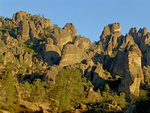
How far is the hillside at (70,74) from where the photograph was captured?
59719 millimetres

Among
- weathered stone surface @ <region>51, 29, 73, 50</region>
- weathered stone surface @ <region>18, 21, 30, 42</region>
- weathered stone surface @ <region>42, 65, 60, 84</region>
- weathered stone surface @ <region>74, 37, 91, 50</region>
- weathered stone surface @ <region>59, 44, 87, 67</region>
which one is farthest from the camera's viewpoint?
weathered stone surface @ <region>18, 21, 30, 42</region>

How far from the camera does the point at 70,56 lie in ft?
473

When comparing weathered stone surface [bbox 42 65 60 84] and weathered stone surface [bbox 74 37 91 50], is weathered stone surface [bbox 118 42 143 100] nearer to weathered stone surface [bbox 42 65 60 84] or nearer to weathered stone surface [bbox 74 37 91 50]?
weathered stone surface [bbox 42 65 60 84]

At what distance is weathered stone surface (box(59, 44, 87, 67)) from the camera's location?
141500mm

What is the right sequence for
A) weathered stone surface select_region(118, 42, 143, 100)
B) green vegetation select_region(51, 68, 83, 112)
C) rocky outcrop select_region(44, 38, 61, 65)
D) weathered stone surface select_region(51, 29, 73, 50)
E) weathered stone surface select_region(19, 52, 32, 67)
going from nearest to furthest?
green vegetation select_region(51, 68, 83, 112) → weathered stone surface select_region(118, 42, 143, 100) → weathered stone surface select_region(19, 52, 32, 67) → rocky outcrop select_region(44, 38, 61, 65) → weathered stone surface select_region(51, 29, 73, 50)

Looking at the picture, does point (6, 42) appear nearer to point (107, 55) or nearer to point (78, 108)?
point (107, 55)

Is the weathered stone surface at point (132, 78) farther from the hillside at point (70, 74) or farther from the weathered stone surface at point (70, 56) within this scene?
the weathered stone surface at point (70, 56)

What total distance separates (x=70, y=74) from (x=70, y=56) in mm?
63320

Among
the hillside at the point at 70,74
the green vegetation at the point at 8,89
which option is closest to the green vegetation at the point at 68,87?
the hillside at the point at 70,74

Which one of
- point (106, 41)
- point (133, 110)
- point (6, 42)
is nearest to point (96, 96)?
point (133, 110)

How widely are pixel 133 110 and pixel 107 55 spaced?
103287mm

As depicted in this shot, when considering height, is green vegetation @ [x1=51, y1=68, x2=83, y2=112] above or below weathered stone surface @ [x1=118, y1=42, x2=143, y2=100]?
below

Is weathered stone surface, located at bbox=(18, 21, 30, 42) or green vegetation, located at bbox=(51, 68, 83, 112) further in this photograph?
weathered stone surface, located at bbox=(18, 21, 30, 42)

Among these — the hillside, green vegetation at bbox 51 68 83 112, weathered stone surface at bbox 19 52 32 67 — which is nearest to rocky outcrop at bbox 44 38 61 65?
the hillside
